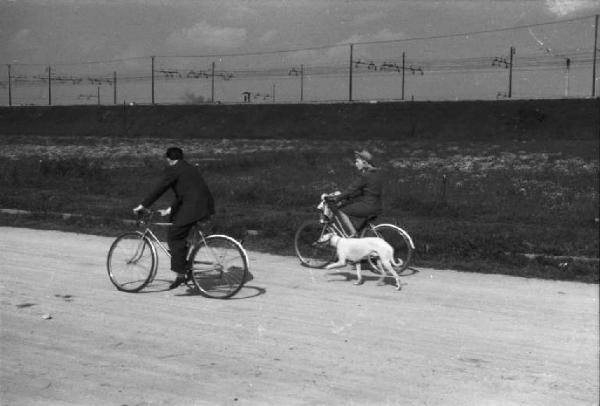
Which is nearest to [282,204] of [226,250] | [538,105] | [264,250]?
[264,250]

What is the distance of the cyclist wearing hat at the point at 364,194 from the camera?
10.0m

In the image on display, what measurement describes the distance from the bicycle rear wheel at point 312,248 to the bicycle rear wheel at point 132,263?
2.51 meters

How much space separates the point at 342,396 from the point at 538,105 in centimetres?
5888

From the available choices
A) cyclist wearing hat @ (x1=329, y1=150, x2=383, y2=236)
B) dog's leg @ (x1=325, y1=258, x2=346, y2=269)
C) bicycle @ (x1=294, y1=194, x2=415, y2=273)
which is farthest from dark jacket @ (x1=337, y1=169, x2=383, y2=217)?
dog's leg @ (x1=325, y1=258, x2=346, y2=269)

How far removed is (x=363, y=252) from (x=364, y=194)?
1.08 m

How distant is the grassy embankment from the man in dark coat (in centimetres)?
363

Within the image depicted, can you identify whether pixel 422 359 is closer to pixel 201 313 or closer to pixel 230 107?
pixel 201 313

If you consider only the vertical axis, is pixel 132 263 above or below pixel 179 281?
above

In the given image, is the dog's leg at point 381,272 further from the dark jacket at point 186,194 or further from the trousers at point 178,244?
the trousers at point 178,244

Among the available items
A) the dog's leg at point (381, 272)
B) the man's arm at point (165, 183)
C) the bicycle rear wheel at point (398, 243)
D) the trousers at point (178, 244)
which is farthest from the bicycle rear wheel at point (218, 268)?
the bicycle rear wheel at point (398, 243)

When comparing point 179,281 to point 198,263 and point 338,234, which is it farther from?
point 338,234

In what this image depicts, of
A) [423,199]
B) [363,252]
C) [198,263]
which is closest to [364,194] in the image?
[363,252]

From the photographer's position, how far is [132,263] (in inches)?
348

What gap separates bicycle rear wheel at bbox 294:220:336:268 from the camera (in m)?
10.5
